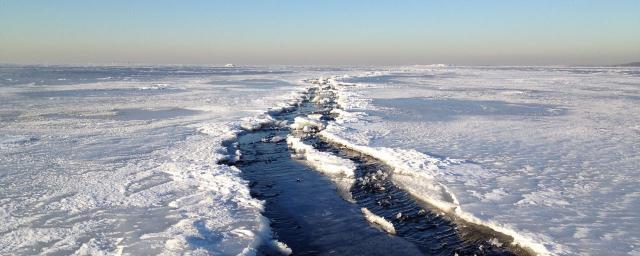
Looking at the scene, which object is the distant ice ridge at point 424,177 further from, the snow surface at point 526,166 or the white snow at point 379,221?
the white snow at point 379,221

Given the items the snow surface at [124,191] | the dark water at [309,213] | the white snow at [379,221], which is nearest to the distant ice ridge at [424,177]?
the white snow at [379,221]

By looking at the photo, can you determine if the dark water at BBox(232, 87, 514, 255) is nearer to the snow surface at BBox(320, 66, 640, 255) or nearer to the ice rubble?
the ice rubble

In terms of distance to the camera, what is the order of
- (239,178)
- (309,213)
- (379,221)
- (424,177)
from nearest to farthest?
(379,221)
(309,213)
(424,177)
(239,178)

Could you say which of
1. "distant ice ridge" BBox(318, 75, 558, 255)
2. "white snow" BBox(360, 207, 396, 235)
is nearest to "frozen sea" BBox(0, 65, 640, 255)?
"distant ice ridge" BBox(318, 75, 558, 255)

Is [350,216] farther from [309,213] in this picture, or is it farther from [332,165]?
[332,165]

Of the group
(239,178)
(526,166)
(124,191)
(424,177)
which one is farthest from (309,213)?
(526,166)

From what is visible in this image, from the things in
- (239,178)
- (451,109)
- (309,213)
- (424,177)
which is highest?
(451,109)

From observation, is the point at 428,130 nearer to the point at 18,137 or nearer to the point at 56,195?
the point at 56,195
